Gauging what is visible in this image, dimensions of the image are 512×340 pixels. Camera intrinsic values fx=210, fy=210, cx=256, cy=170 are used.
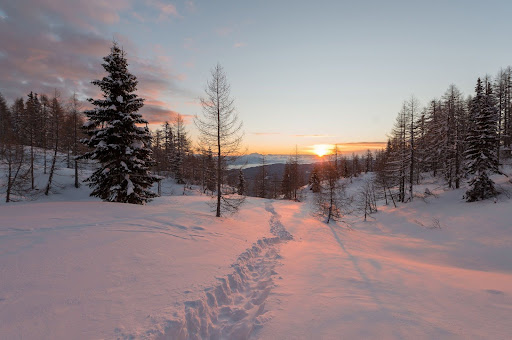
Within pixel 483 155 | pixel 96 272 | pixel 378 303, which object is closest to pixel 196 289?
pixel 96 272

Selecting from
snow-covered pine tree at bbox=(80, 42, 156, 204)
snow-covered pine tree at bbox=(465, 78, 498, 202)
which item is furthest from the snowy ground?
snow-covered pine tree at bbox=(465, 78, 498, 202)

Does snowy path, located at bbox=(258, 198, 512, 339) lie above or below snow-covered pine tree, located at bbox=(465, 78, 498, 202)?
below

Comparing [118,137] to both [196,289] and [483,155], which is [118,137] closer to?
[196,289]

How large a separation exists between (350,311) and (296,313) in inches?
45.8

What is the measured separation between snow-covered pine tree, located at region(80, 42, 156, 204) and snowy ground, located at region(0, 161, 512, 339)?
4.20 meters

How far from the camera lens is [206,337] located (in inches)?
164

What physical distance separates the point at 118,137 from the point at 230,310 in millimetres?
13870

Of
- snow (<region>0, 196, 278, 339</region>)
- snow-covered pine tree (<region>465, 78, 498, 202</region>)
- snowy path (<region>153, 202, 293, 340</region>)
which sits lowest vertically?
snowy path (<region>153, 202, 293, 340</region>)

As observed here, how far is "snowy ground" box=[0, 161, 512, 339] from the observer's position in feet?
12.5

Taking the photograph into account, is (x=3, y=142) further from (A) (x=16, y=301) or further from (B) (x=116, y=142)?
(A) (x=16, y=301)

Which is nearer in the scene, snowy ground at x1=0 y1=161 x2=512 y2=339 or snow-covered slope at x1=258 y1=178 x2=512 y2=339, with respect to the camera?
snowy ground at x1=0 y1=161 x2=512 y2=339

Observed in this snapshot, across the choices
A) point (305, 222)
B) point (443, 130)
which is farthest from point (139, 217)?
point (443, 130)

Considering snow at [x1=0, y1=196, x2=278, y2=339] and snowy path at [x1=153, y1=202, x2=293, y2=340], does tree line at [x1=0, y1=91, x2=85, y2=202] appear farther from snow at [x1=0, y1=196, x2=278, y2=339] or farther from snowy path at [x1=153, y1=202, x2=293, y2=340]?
snowy path at [x1=153, y1=202, x2=293, y2=340]

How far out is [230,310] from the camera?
5043 mm
